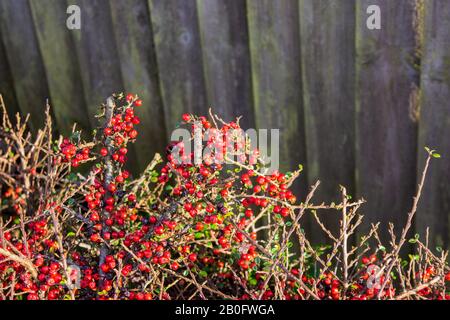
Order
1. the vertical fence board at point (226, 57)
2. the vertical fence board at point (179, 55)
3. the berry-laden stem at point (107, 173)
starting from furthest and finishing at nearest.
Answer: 1. the vertical fence board at point (179, 55)
2. the vertical fence board at point (226, 57)
3. the berry-laden stem at point (107, 173)

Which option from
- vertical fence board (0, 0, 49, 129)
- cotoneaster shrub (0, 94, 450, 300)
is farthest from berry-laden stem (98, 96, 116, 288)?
vertical fence board (0, 0, 49, 129)

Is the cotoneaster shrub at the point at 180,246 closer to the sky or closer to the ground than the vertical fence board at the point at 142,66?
closer to the ground

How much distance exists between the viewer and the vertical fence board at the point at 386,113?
87.4 inches

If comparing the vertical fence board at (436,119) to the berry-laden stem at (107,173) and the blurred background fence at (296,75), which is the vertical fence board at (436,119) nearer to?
the blurred background fence at (296,75)

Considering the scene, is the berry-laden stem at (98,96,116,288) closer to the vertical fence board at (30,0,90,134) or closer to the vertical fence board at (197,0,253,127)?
the vertical fence board at (197,0,253,127)

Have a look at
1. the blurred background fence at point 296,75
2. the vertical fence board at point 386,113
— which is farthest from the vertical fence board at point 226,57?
the vertical fence board at point 386,113

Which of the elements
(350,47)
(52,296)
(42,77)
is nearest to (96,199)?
(52,296)

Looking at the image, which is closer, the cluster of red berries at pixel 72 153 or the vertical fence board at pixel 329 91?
the cluster of red berries at pixel 72 153

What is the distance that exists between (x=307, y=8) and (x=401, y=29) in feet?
1.11

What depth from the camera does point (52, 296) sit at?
1.89 meters

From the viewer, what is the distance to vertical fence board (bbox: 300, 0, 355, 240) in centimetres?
233

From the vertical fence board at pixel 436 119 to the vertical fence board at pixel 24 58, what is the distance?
6.00ft

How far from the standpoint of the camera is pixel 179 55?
275cm
